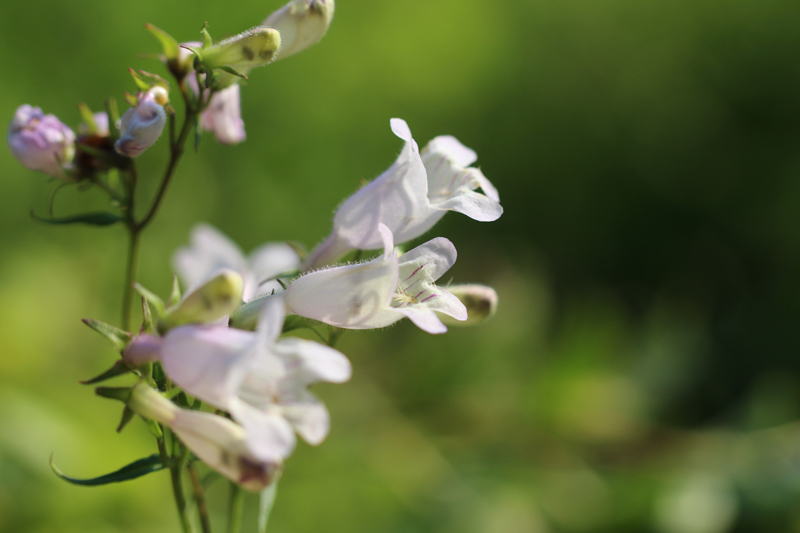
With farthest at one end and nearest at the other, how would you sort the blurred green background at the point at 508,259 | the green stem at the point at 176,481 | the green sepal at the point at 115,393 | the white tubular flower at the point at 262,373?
the blurred green background at the point at 508,259, the green stem at the point at 176,481, the green sepal at the point at 115,393, the white tubular flower at the point at 262,373

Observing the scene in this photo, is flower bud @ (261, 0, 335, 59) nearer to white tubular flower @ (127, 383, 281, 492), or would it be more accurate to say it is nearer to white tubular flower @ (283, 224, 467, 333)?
white tubular flower @ (283, 224, 467, 333)

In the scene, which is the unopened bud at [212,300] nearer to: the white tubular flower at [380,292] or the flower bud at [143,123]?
the white tubular flower at [380,292]

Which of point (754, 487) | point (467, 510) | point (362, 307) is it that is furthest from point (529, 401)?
point (362, 307)

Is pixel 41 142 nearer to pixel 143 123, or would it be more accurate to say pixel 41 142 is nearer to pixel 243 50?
pixel 143 123

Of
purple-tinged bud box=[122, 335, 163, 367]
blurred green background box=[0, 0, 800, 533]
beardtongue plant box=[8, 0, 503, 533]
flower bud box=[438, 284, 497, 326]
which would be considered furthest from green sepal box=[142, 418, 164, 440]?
blurred green background box=[0, 0, 800, 533]

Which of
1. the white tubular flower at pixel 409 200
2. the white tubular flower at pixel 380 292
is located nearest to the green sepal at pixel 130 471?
the white tubular flower at pixel 380 292

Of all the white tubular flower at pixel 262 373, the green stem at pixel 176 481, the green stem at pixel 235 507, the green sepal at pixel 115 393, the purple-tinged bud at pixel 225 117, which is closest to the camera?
the white tubular flower at pixel 262 373

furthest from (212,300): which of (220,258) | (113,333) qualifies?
(220,258)
